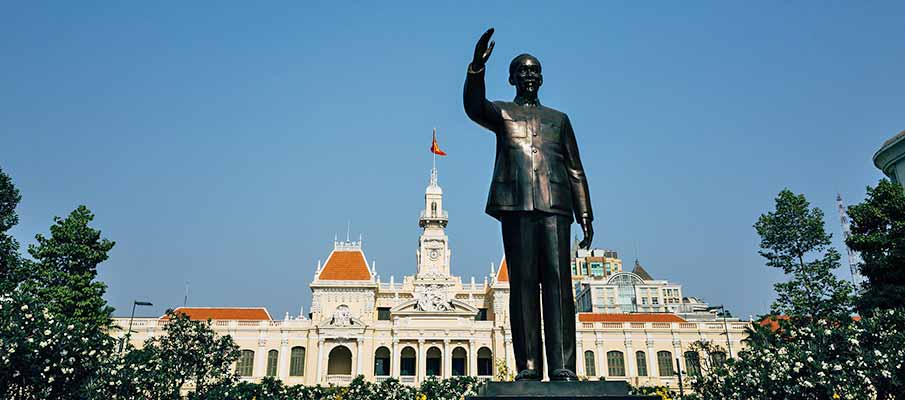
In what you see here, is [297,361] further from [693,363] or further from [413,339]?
[693,363]

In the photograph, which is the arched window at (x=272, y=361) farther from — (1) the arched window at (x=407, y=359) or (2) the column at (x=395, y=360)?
(1) the arched window at (x=407, y=359)

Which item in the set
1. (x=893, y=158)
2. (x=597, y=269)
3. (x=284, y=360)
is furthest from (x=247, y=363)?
(x=597, y=269)

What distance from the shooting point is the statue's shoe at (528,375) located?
490 cm

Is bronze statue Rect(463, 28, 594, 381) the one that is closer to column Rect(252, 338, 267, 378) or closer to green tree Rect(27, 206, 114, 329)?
green tree Rect(27, 206, 114, 329)

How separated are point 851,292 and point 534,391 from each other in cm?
2905

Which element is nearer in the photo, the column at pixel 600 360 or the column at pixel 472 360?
the column at pixel 472 360

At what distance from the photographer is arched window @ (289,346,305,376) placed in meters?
46.8

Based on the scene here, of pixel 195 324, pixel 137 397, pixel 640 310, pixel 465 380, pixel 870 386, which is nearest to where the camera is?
pixel 870 386

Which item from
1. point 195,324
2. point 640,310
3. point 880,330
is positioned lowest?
point 880,330

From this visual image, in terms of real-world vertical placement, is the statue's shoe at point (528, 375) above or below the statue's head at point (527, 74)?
below

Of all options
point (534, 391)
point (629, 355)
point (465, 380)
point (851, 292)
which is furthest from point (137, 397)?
point (629, 355)

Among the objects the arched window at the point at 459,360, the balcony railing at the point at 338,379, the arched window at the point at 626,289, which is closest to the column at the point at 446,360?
the arched window at the point at 459,360

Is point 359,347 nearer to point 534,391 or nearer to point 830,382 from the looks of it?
point 830,382

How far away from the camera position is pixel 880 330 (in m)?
15.7
